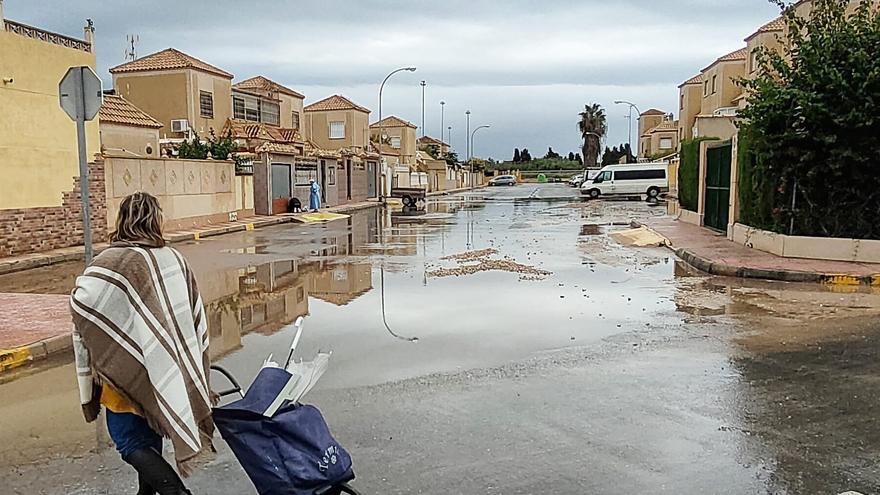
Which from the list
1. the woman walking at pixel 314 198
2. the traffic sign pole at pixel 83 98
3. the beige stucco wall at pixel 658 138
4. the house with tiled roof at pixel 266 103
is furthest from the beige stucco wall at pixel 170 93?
the beige stucco wall at pixel 658 138

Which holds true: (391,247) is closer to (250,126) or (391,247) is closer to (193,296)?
(193,296)

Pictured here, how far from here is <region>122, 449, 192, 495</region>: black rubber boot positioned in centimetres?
345

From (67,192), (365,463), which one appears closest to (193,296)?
(365,463)

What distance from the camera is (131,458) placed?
3473 mm

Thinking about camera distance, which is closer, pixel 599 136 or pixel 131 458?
pixel 131 458

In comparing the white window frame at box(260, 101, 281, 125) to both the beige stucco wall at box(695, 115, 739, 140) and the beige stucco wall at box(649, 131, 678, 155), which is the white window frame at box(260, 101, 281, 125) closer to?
the beige stucco wall at box(695, 115, 739, 140)

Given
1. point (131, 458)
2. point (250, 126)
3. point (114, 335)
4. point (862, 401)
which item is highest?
point (250, 126)

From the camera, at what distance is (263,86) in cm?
5372

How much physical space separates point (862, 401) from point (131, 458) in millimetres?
5627

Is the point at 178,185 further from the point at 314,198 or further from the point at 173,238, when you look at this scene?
the point at 314,198

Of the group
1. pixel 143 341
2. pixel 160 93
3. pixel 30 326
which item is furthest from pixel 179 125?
pixel 143 341

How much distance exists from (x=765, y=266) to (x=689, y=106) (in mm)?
53340

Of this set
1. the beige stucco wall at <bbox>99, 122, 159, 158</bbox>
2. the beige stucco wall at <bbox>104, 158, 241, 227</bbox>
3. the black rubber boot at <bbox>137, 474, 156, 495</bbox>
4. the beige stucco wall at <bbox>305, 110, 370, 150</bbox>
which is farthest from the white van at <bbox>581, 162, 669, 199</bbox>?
the black rubber boot at <bbox>137, 474, 156, 495</bbox>

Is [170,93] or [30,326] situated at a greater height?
[170,93]
